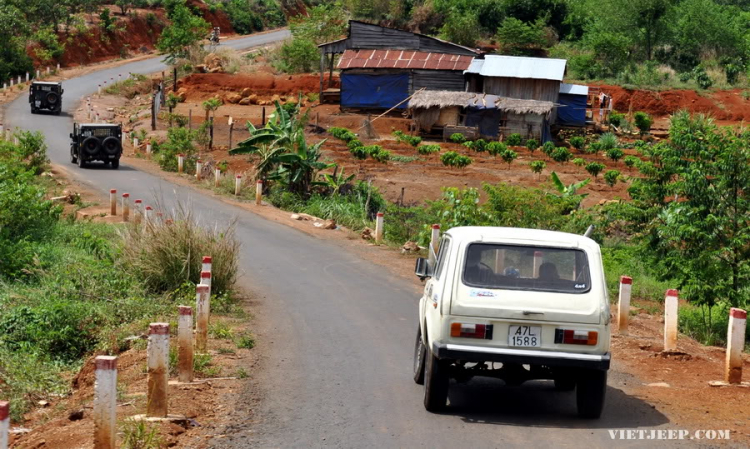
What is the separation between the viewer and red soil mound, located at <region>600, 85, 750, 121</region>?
60.2 metres

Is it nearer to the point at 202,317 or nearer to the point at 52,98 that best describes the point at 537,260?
the point at 202,317

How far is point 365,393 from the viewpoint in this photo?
9.40m

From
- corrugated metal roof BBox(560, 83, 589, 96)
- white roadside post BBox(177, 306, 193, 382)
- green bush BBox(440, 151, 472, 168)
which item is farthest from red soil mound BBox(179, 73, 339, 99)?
white roadside post BBox(177, 306, 193, 382)

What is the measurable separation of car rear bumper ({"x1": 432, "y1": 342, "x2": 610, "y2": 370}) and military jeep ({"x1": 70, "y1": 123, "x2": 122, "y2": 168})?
27.4 metres

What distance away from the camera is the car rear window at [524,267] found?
28.1 ft

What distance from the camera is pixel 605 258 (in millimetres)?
21797

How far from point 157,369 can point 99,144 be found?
26989 mm

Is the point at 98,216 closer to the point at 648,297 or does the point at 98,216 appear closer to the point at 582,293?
the point at 648,297

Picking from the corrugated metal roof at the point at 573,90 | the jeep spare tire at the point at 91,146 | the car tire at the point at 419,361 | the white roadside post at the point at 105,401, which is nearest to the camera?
the white roadside post at the point at 105,401

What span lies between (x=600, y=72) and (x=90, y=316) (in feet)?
193

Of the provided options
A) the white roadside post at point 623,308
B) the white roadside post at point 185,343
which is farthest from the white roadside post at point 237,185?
the white roadside post at point 185,343

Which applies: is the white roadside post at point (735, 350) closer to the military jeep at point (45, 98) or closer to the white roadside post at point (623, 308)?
the white roadside post at point (623, 308)

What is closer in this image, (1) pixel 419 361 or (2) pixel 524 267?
(2) pixel 524 267

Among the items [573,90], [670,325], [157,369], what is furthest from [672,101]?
[157,369]
